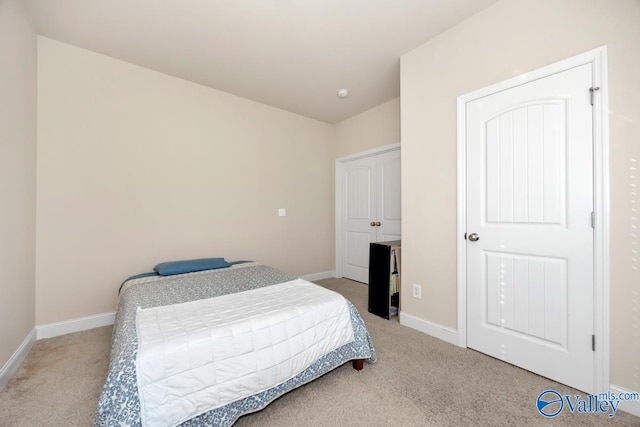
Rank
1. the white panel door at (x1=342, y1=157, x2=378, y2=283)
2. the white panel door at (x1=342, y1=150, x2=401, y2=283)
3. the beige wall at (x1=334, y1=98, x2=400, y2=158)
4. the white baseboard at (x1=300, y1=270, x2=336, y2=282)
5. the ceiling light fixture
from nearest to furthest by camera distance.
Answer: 1. the ceiling light fixture
2. the beige wall at (x1=334, y1=98, x2=400, y2=158)
3. the white panel door at (x1=342, y1=150, x2=401, y2=283)
4. the white panel door at (x1=342, y1=157, x2=378, y2=283)
5. the white baseboard at (x1=300, y1=270, x2=336, y2=282)

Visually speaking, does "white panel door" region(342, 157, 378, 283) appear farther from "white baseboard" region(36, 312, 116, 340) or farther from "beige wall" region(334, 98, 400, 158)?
"white baseboard" region(36, 312, 116, 340)

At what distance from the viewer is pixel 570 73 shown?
1657 mm

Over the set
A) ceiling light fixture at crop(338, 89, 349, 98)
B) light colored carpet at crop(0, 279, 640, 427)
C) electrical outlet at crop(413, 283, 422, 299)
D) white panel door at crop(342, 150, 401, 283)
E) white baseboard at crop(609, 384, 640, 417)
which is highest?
ceiling light fixture at crop(338, 89, 349, 98)

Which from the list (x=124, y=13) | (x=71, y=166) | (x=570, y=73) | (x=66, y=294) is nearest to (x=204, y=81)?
(x=124, y=13)

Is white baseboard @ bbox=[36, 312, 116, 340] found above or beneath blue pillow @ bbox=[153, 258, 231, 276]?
beneath

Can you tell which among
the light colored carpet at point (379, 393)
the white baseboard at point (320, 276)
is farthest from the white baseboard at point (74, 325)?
the white baseboard at point (320, 276)

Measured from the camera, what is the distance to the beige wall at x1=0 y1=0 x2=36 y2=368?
1725 mm

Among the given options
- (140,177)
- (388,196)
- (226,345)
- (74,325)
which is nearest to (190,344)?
(226,345)

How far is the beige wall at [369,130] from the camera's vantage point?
354 centimetres

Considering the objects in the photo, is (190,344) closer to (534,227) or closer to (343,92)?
(534,227)

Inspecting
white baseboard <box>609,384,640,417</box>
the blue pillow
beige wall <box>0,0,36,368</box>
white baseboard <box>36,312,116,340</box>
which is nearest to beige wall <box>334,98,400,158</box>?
the blue pillow

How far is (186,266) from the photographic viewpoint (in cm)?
267

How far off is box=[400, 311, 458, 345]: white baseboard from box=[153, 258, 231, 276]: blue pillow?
1950mm

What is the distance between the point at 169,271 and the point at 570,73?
3476 millimetres
